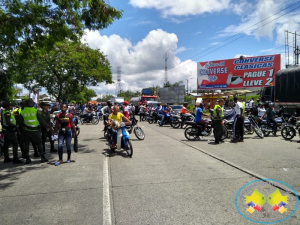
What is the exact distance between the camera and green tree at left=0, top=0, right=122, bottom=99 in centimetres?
675

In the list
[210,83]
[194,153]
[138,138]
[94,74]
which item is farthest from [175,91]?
[194,153]

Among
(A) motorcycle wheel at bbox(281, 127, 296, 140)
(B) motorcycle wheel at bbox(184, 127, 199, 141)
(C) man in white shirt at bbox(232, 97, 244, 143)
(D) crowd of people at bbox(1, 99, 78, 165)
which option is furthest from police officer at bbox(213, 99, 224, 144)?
(D) crowd of people at bbox(1, 99, 78, 165)

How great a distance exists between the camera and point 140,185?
5.14 meters

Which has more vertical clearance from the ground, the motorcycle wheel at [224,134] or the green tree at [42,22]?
the green tree at [42,22]

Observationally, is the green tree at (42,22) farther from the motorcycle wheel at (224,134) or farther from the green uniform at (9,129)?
the motorcycle wheel at (224,134)

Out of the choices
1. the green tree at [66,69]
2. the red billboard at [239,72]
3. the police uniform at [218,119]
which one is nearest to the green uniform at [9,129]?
the police uniform at [218,119]

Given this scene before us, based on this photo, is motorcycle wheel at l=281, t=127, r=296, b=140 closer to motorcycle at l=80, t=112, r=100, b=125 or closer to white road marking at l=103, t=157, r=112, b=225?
white road marking at l=103, t=157, r=112, b=225

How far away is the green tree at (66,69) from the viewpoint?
81.2 ft

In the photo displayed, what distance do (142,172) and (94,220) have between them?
2569mm

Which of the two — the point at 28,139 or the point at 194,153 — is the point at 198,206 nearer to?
the point at 194,153

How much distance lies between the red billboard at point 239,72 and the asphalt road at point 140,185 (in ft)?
66.2

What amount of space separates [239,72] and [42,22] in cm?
2452

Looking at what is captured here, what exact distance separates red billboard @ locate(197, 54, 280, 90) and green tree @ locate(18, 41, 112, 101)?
11835 millimetres

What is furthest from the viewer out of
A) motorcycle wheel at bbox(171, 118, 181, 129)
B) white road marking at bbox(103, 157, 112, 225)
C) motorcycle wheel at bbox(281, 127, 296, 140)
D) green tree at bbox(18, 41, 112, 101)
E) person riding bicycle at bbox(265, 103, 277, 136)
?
green tree at bbox(18, 41, 112, 101)
